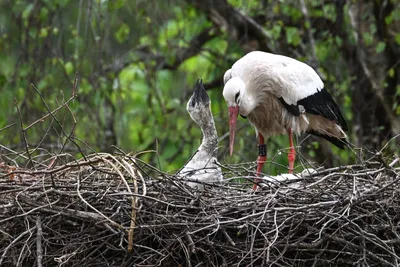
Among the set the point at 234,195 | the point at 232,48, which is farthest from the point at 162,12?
the point at 234,195

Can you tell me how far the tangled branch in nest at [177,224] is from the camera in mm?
4531

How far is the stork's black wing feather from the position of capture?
7.02m

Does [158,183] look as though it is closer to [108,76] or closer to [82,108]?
[82,108]

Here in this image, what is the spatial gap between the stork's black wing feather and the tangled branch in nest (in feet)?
7.34

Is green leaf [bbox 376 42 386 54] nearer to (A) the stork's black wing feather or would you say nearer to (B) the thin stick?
(A) the stork's black wing feather

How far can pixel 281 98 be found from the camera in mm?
7008

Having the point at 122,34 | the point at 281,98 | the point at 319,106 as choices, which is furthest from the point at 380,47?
the point at 122,34

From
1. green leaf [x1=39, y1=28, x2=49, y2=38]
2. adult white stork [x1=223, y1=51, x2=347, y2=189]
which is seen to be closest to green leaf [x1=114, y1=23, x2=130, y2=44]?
green leaf [x1=39, y1=28, x2=49, y2=38]

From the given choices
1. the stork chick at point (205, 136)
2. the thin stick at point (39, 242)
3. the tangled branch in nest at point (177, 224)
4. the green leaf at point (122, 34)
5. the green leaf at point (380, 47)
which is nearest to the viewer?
the thin stick at point (39, 242)

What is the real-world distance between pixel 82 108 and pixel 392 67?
289 centimetres

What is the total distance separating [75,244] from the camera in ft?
15.0

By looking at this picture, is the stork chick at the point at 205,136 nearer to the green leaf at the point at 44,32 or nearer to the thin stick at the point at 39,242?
the thin stick at the point at 39,242

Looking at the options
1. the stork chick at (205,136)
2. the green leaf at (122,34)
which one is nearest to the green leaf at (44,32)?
the green leaf at (122,34)

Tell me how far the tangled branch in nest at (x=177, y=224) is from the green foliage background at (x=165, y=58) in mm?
3450
